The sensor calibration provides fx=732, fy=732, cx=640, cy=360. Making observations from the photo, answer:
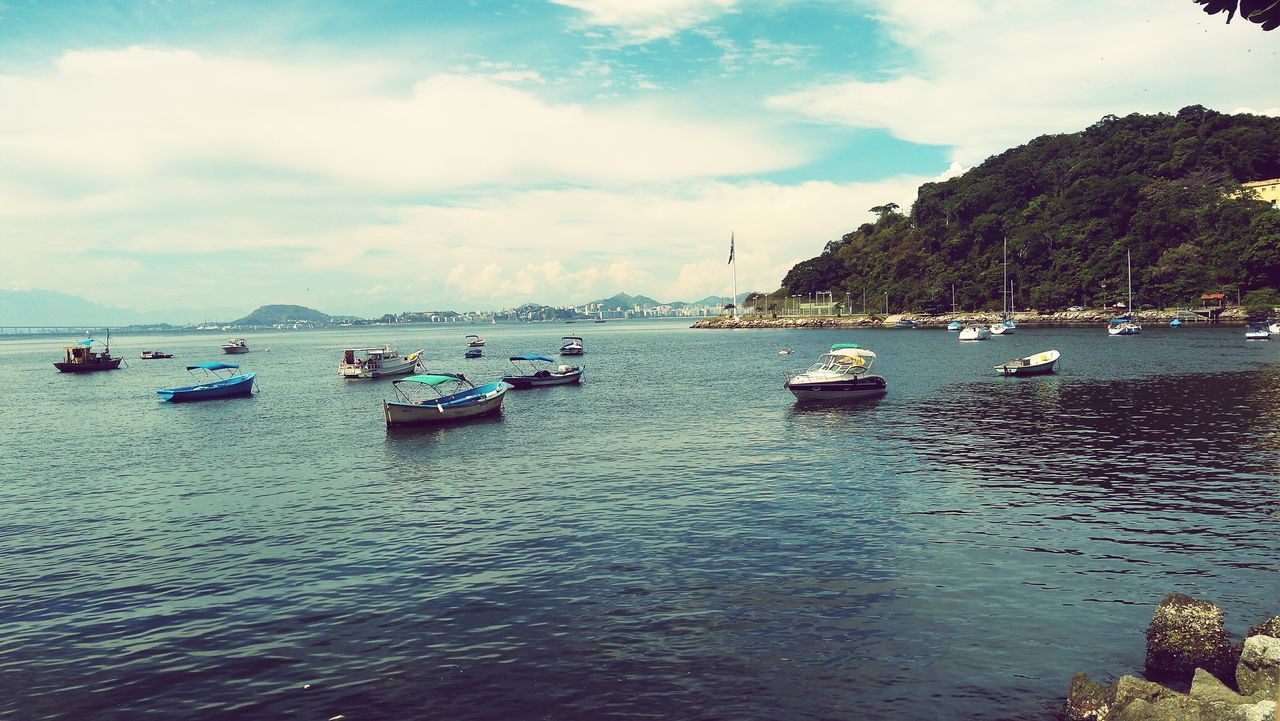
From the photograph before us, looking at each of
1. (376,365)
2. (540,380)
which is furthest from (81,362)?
(540,380)

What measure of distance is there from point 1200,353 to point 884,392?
5872 centimetres

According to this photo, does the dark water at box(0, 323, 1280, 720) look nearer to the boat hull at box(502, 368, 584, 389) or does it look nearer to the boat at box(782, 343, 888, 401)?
the boat at box(782, 343, 888, 401)

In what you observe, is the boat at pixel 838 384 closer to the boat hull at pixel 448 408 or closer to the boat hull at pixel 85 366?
the boat hull at pixel 448 408

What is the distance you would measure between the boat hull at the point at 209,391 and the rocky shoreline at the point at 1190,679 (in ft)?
267

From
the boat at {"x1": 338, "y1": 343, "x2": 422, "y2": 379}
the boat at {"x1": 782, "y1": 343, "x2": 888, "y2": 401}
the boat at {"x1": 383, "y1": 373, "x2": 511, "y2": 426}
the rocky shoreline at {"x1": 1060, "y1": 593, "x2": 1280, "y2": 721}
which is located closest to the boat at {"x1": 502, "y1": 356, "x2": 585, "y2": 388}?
the boat at {"x1": 383, "y1": 373, "x2": 511, "y2": 426}

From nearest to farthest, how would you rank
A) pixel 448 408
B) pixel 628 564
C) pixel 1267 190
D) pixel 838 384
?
1. pixel 628 564
2. pixel 448 408
3. pixel 838 384
4. pixel 1267 190

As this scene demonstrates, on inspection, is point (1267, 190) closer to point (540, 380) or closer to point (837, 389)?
point (837, 389)

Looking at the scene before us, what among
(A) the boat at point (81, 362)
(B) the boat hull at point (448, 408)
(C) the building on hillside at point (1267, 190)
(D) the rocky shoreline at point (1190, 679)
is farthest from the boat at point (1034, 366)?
(C) the building on hillside at point (1267, 190)

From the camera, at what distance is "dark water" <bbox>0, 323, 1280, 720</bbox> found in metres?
15.8

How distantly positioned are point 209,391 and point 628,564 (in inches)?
2807

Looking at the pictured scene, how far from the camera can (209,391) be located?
78000 millimetres

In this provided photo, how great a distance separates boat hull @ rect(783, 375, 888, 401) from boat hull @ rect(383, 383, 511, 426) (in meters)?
24.5

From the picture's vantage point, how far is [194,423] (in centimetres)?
6131

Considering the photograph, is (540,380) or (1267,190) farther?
(1267,190)
